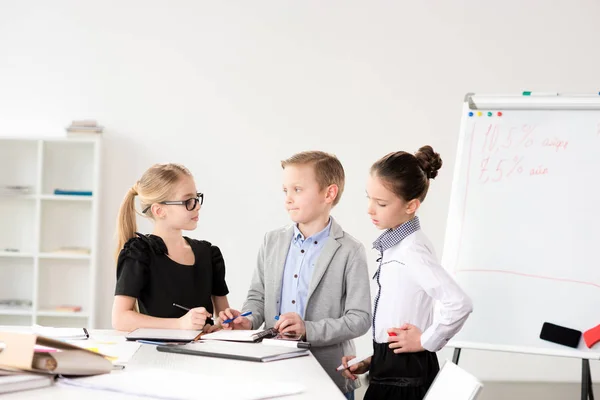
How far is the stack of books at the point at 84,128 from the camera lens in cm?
431

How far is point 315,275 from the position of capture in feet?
7.04

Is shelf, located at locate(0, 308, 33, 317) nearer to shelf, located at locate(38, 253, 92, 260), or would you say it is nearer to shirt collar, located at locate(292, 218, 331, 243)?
shelf, located at locate(38, 253, 92, 260)

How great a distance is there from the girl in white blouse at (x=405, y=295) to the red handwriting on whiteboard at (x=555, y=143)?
106 centimetres

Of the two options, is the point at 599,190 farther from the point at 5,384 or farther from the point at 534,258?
the point at 5,384

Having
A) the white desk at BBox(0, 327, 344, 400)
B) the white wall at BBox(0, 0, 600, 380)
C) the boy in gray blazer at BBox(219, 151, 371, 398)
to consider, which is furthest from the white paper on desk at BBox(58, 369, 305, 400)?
the white wall at BBox(0, 0, 600, 380)

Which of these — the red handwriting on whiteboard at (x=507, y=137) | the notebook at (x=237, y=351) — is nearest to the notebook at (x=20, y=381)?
the notebook at (x=237, y=351)

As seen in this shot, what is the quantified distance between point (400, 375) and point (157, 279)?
77 cm

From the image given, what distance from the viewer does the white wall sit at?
4559mm

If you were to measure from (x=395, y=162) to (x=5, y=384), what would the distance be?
1.20 meters

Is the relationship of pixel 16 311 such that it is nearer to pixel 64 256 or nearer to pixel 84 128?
pixel 64 256

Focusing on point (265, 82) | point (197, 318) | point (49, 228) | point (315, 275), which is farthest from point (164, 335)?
point (265, 82)

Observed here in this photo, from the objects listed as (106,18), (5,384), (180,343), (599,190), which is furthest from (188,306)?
(106,18)

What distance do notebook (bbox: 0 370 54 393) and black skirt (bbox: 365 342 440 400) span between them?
3.02ft

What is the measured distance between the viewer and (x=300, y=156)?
7.54ft
